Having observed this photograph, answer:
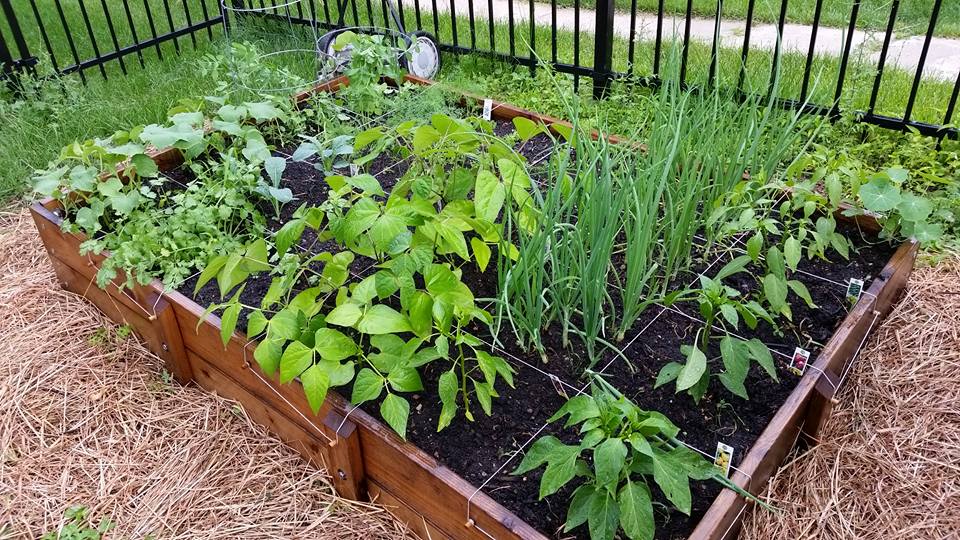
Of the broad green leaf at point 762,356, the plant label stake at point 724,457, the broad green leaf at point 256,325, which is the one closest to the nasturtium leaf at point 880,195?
the broad green leaf at point 762,356

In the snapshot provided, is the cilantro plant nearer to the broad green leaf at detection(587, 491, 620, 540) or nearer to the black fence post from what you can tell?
the broad green leaf at detection(587, 491, 620, 540)

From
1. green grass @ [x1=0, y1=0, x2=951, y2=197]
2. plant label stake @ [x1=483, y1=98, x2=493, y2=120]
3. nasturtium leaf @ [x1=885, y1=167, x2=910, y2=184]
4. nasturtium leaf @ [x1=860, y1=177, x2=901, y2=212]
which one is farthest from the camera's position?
green grass @ [x1=0, y1=0, x2=951, y2=197]

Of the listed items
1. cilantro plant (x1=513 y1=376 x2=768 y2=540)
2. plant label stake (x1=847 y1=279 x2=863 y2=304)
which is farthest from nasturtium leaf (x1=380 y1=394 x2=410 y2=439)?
plant label stake (x1=847 y1=279 x2=863 y2=304)

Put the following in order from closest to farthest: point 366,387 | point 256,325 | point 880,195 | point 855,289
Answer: point 366,387, point 256,325, point 855,289, point 880,195

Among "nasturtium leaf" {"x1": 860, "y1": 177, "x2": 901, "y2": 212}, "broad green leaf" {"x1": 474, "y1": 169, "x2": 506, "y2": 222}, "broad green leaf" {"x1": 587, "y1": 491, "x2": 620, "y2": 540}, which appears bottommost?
"broad green leaf" {"x1": 587, "y1": 491, "x2": 620, "y2": 540}

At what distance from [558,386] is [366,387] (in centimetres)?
49

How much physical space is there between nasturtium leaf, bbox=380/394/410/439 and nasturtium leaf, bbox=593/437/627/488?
1.50 ft

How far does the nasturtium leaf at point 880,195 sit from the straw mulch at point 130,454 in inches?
63.6

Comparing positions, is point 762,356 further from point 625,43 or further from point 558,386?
point 625,43

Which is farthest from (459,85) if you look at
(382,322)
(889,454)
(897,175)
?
(889,454)

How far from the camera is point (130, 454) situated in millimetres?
2303

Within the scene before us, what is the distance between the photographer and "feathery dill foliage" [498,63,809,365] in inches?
74.6

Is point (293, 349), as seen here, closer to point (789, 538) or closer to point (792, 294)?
point (789, 538)

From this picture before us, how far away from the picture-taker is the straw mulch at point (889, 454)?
6.25 ft
